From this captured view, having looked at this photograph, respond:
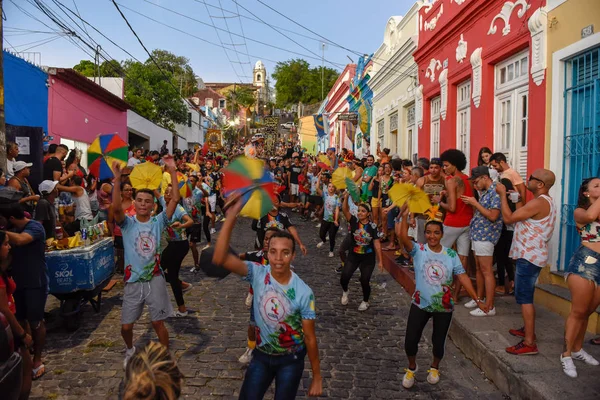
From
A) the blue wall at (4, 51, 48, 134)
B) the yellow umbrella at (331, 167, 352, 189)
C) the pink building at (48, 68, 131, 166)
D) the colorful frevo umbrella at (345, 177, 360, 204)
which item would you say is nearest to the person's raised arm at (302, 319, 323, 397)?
the colorful frevo umbrella at (345, 177, 360, 204)

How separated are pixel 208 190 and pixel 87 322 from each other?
221 inches

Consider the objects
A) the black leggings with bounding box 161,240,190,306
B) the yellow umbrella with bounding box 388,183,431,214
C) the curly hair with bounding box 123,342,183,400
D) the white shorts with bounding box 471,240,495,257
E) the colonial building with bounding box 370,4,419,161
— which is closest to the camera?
the curly hair with bounding box 123,342,183,400

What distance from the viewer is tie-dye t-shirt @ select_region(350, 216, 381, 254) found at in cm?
684

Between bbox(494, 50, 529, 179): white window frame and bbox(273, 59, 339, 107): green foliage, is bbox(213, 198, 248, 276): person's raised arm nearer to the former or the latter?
bbox(494, 50, 529, 179): white window frame

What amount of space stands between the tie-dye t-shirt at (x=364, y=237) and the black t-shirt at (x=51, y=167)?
5445mm

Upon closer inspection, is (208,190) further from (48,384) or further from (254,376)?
(254,376)

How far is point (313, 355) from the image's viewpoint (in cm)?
314

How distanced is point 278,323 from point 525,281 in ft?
9.52

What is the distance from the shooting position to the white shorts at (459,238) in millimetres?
6535

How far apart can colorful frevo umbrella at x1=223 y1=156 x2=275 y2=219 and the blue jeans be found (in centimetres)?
93

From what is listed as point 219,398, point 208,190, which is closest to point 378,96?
point 208,190

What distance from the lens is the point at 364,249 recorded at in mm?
6879

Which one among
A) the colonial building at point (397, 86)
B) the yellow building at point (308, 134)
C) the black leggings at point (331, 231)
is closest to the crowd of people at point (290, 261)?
the black leggings at point (331, 231)

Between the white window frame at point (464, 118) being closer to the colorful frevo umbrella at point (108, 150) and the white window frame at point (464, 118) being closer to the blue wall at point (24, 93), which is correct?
the colorful frevo umbrella at point (108, 150)
